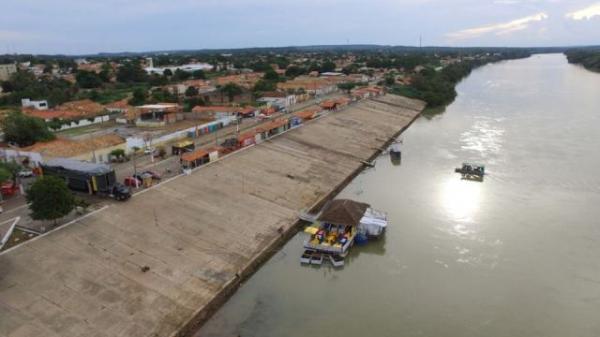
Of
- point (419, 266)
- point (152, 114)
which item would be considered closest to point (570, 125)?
point (419, 266)

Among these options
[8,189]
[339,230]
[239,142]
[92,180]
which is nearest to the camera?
[339,230]

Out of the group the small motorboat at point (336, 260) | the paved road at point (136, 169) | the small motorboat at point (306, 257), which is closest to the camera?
the paved road at point (136, 169)

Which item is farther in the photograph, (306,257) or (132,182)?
(132,182)

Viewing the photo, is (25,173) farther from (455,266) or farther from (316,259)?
(455,266)

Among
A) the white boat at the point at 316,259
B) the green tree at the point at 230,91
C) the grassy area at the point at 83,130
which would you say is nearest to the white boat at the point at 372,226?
the white boat at the point at 316,259

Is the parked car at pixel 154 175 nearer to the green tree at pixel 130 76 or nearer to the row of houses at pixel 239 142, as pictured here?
the row of houses at pixel 239 142

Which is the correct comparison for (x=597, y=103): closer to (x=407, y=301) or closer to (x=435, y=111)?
(x=435, y=111)

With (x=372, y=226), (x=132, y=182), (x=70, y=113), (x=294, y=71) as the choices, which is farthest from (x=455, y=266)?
(x=294, y=71)
